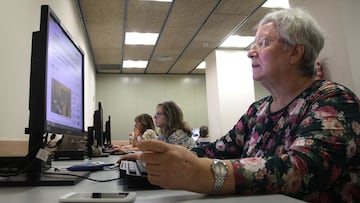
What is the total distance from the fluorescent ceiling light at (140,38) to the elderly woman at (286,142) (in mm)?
4351

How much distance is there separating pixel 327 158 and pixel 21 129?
185cm

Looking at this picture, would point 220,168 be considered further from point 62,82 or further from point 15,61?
point 15,61

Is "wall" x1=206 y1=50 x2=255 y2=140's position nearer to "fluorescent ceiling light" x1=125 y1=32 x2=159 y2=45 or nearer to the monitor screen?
"fluorescent ceiling light" x1=125 y1=32 x2=159 y2=45

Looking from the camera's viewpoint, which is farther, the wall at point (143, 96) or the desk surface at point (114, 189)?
the wall at point (143, 96)

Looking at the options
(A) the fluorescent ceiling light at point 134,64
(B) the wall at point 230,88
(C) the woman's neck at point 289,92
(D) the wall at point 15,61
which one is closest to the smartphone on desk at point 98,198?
(C) the woman's neck at point 289,92

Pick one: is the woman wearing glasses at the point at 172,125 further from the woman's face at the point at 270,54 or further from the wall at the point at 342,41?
the woman's face at the point at 270,54

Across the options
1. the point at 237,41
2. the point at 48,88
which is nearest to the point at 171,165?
the point at 48,88

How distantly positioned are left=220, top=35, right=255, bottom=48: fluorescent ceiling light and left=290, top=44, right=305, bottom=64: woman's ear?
469 cm

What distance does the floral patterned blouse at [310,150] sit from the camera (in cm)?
59

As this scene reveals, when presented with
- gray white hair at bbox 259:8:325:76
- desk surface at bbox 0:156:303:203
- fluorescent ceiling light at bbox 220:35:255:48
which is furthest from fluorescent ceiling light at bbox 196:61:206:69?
desk surface at bbox 0:156:303:203

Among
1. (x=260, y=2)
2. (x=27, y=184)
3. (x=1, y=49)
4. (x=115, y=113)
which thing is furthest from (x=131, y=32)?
(x=27, y=184)

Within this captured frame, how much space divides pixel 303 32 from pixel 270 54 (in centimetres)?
14

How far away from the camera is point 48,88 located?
818 millimetres

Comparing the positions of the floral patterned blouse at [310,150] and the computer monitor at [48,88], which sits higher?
the computer monitor at [48,88]
